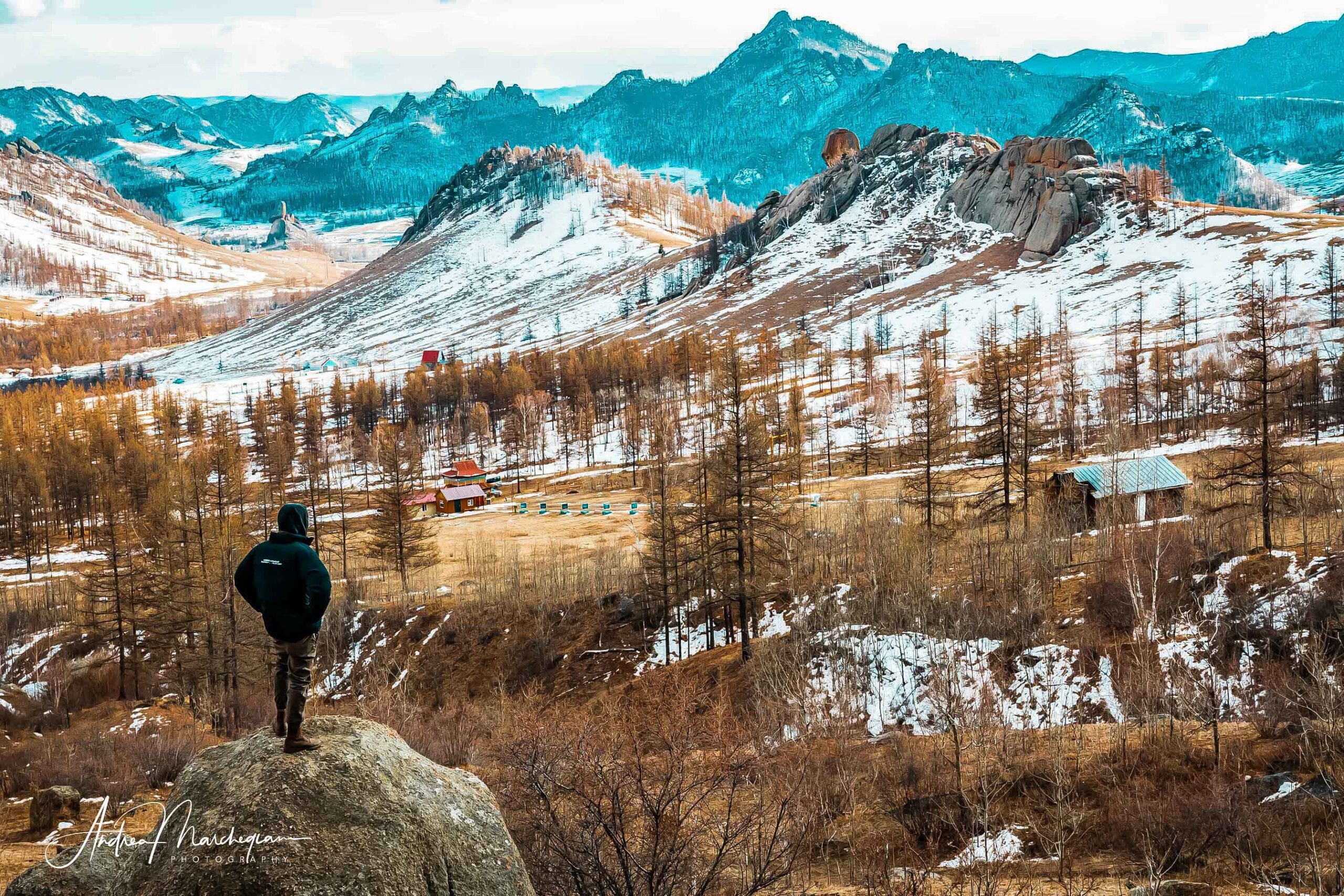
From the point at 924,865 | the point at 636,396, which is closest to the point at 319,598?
the point at 924,865

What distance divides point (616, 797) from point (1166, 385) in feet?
320

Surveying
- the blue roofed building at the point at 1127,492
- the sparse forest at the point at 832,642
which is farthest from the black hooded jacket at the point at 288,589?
the blue roofed building at the point at 1127,492

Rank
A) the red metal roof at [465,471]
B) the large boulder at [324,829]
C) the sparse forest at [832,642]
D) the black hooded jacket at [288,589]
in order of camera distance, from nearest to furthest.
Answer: the large boulder at [324,829]
the black hooded jacket at [288,589]
the sparse forest at [832,642]
the red metal roof at [465,471]

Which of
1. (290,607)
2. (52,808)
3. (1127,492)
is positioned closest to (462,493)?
(1127,492)

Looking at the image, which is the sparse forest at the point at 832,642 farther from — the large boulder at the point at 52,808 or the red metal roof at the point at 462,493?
the red metal roof at the point at 462,493

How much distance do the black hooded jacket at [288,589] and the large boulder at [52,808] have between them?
20106 millimetres

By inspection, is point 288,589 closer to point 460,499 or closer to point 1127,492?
point 1127,492

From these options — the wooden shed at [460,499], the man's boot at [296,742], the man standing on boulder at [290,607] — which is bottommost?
the wooden shed at [460,499]

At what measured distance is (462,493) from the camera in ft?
359

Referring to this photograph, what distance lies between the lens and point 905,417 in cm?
11825

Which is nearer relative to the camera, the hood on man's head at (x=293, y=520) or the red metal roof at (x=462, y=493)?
the hood on man's head at (x=293, y=520)

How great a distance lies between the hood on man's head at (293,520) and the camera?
11.0 m

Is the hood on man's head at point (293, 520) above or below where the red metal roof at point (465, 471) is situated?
above

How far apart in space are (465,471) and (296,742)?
114m
